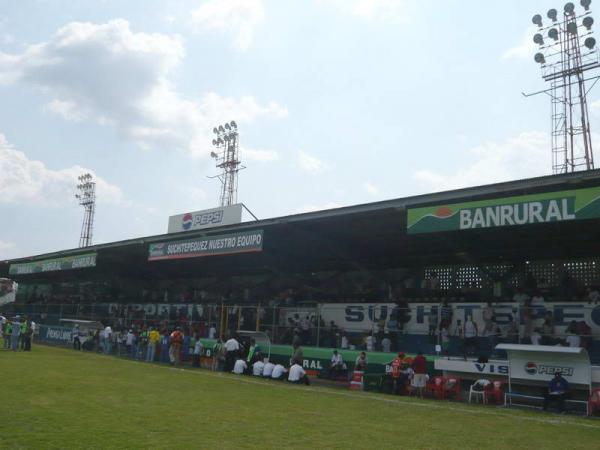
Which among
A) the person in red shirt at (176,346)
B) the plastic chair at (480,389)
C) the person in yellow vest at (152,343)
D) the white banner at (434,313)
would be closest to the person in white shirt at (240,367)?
the white banner at (434,313)

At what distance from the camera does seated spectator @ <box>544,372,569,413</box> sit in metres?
14.8

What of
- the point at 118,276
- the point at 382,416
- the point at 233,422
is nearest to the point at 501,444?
the point at 382,416

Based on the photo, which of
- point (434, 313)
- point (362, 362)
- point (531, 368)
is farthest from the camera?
point (434, 313)

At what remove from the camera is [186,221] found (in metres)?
33.1

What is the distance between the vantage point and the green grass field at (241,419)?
8891mm

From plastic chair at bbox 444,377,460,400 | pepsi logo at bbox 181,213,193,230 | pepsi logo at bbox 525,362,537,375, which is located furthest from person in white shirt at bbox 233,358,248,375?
pepsi logo at bbox 181,213,193,230

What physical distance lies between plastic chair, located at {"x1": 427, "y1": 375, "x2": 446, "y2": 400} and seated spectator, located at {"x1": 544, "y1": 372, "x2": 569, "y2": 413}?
342 cm

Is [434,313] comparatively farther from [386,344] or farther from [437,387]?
[437,387]

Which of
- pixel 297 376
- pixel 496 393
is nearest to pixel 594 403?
pixel 496 393

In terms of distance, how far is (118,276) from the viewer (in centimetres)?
4656

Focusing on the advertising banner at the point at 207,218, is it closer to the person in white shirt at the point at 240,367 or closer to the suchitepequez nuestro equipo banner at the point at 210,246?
the suchitepequez nuestro equipo banner at the point at 210,246

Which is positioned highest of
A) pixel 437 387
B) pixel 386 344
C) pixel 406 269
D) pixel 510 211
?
pixel 510 211

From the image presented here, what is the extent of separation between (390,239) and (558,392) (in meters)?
11.5

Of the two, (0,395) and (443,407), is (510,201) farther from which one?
(0,395)
